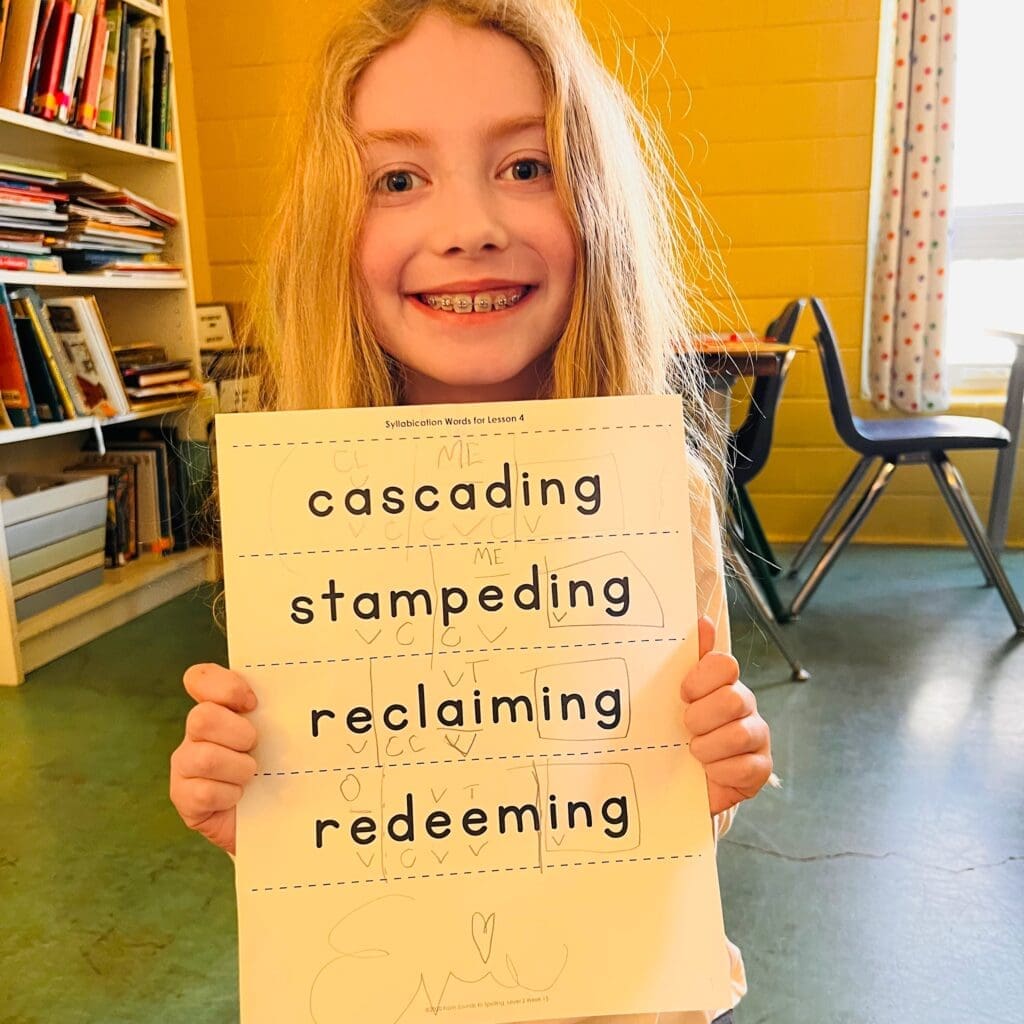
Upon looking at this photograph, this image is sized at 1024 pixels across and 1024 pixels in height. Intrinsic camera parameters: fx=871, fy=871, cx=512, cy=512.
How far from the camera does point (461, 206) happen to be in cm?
68

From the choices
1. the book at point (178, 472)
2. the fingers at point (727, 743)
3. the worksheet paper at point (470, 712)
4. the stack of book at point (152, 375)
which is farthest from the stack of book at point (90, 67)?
the fingers at point (727, 743)

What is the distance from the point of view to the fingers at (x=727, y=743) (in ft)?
1.84

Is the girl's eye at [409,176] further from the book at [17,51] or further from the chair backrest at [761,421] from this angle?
the book at [17,51]

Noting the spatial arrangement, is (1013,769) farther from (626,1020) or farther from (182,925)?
(182,925)


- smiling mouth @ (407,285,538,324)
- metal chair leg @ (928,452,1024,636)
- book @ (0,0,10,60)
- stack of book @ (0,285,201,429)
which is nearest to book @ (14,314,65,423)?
stack of book @ (0,285,201,429)

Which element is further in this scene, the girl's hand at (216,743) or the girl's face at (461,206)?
the girl's face at (461,206)

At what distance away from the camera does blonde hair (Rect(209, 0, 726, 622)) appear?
700 mm

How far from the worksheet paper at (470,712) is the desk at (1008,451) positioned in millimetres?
2423

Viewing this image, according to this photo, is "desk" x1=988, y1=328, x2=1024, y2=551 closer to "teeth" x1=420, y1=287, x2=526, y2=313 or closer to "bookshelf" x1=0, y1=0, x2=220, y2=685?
"teeth" x1=420, y1=287, x2=526, y2=313

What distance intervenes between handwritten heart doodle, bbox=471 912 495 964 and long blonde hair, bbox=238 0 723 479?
16.2 inches

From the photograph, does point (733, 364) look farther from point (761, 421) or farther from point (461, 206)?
point (461, 206)

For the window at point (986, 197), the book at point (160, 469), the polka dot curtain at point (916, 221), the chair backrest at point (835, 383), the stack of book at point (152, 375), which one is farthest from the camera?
the window at point (986, 197)

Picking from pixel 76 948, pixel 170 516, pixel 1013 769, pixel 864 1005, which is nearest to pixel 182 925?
pixel 76 948

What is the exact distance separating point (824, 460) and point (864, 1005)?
2.38 m
